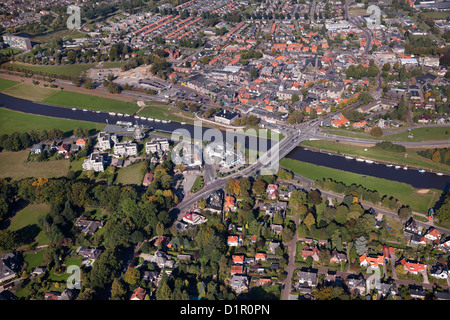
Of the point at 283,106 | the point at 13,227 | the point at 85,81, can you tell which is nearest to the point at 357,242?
the point at 283,106

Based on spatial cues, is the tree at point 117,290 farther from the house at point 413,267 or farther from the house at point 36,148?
the house at point 36,148

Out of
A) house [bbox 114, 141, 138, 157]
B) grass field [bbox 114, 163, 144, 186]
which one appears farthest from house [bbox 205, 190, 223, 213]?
house [bbox 114, 141, 138, 157]

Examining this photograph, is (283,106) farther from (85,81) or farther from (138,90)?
(85,81)

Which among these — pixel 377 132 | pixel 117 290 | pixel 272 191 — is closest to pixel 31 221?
pixel 117 290

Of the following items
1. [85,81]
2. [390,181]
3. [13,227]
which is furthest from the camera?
[85,81]

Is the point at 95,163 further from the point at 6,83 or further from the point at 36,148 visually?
the point at 6,83

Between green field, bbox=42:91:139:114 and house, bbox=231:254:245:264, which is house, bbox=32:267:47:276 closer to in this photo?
house, bbox=231:254:245:264
